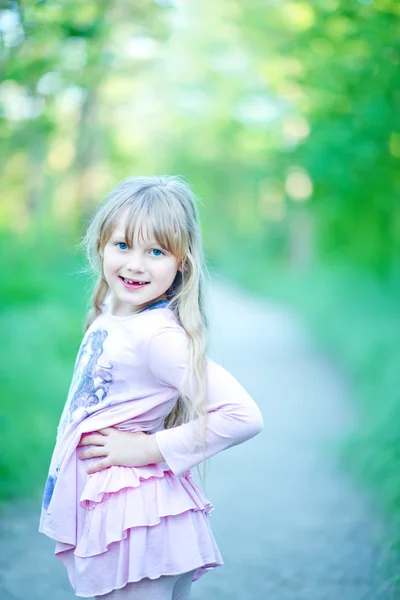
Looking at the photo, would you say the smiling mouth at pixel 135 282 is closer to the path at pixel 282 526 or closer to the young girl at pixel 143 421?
the young girl at pixel 143 421

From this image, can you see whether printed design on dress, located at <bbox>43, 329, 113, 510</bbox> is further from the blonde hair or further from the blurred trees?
the blurred trees

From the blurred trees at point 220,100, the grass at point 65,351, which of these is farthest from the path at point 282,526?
the blurred trees at point 220,100

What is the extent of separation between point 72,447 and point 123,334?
325mm

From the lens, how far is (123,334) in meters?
1.81

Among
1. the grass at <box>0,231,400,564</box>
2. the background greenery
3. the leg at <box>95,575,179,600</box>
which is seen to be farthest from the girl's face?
the grass at <box>0,231,400,564</box>

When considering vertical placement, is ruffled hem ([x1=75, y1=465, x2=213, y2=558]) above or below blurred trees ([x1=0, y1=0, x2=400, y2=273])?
below

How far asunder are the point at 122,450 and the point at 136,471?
7 cm

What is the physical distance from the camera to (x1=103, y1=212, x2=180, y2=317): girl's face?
1807 mm

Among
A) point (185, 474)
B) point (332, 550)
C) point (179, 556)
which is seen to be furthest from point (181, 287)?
point (332, 550)

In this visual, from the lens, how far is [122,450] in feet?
5.80

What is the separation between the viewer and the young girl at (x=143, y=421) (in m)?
1.73

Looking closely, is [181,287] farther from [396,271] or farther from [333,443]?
[396,271]

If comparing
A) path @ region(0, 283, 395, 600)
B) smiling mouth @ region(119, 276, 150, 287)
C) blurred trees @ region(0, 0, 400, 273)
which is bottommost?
path @ region(0, 283, 395, 600)

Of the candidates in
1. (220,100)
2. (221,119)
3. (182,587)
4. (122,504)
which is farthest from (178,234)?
(221,119)
